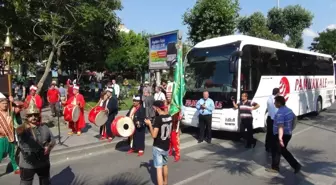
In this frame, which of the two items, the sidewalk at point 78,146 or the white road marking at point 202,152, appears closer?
the sidewalk at point 78,146

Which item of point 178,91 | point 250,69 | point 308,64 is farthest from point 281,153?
point 308,64

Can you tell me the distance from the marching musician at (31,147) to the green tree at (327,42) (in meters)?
59.2

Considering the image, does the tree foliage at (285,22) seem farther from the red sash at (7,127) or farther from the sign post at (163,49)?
the red sash at (7,127)

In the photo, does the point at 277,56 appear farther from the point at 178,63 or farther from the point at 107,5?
the point at 107,5

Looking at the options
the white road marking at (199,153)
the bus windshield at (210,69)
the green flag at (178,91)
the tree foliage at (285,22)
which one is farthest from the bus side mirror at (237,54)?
the tree foliage at (285,22)

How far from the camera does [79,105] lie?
11.1 meters

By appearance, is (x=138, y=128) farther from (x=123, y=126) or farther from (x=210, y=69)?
(x=210, y=69)

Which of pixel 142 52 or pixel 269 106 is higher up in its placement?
pixel 142 52

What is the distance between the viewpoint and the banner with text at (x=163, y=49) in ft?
46.3

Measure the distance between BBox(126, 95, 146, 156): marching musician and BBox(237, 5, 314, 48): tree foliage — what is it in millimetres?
26501

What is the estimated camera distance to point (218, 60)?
36.6 ft

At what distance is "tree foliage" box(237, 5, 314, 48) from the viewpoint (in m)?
34.4

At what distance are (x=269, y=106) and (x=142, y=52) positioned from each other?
43.4 meters

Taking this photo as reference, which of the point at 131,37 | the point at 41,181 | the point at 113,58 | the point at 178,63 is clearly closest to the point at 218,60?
the point at 178,63
